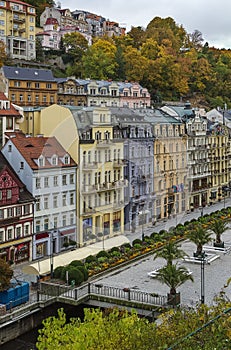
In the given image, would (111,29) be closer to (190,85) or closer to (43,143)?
(190,85)

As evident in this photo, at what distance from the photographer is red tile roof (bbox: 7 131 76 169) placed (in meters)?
47.9

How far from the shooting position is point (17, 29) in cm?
9562

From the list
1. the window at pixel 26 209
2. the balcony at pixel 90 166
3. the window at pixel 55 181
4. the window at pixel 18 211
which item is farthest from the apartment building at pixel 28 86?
the window at pixel 18 211

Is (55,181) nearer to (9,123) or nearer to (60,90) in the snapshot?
(9,123)

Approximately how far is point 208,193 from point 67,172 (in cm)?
3138

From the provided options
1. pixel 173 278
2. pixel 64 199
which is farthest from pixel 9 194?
pixel 173 278

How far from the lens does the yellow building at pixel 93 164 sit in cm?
5200

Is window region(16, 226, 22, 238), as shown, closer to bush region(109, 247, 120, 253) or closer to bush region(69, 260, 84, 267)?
bush region(109, 247, 120, 253)

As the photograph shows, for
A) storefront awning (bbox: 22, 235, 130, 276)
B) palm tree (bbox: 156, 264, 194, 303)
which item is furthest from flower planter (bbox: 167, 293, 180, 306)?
storefront awning (bbox: 22, 235, 130, 276)

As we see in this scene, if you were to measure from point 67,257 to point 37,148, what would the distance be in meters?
12.3

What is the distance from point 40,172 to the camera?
1896 inches

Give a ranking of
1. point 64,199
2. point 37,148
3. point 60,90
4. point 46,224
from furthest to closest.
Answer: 1. point 60,90
2. point 64,199
3. point 37,148
4. point 46,224

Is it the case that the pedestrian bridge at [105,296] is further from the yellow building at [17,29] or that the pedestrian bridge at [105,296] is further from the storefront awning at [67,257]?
the yellow building at [17,29]

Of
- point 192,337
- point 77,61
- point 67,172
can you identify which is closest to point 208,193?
point 67,172
